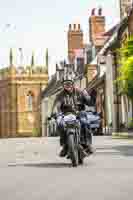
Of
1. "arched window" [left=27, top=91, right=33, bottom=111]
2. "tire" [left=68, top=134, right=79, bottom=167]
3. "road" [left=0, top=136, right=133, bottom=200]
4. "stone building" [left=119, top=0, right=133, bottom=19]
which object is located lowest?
"road" [left=0, top=136, right=133, bottom=200]

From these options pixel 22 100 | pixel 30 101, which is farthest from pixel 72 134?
pixel 22 100

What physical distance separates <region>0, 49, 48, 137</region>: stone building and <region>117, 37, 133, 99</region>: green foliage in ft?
223

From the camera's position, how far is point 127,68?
3400 centimetres

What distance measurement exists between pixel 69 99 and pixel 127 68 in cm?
2153

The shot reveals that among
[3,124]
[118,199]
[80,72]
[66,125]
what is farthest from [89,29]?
[118,199]

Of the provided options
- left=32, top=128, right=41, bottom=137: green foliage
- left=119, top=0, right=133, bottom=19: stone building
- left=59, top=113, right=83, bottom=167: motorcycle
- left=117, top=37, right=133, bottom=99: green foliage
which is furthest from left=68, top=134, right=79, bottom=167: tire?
left=32, top=128, right=41, bottom=137: green foliage

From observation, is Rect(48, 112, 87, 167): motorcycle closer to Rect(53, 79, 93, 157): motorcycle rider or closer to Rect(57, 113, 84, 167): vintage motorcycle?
Rect(57, 113, 84, 167): vintage motorcycle

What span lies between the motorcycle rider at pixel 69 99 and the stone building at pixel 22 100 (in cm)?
9064

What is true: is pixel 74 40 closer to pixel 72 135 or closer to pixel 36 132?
pixel 36 132

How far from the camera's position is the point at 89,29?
70.1 metres

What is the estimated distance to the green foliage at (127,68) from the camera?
32.5 m

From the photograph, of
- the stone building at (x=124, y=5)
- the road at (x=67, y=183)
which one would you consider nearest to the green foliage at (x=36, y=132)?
the stone building at (x=124, y=5)

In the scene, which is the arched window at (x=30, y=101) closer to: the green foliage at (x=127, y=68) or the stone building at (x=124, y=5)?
the stone building at (x=124, y=5)

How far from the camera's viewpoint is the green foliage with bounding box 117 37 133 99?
107 feet
